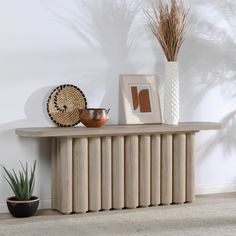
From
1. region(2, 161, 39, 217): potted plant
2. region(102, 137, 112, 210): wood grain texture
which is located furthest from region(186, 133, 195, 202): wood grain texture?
region(2, 161, 39, 217): potted plant

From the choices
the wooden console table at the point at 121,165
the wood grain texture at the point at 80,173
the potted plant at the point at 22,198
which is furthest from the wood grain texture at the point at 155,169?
the potted plant at the point at 22,198

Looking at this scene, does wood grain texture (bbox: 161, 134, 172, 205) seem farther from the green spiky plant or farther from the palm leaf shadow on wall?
the green spiky plant

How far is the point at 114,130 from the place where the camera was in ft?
15.4

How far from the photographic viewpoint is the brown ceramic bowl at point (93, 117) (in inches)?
186

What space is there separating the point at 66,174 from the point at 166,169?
87cm

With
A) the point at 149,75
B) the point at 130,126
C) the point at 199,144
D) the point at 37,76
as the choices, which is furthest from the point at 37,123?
the point at 199,144

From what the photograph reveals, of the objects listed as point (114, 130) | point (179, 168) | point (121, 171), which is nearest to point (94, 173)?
point (121, 171)

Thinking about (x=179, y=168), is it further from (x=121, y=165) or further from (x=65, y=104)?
(x=65, y=104)

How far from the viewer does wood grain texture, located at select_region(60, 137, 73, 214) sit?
4.64 meters

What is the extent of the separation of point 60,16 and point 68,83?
1.70 feet

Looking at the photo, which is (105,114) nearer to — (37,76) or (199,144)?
(37,76)

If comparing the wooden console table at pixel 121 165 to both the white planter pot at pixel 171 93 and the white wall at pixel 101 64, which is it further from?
the white wall at pixel 101 64

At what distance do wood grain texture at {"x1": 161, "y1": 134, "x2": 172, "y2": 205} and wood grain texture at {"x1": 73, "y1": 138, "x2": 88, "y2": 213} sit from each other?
0.67m

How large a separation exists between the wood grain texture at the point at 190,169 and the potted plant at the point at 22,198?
126 centimetres
